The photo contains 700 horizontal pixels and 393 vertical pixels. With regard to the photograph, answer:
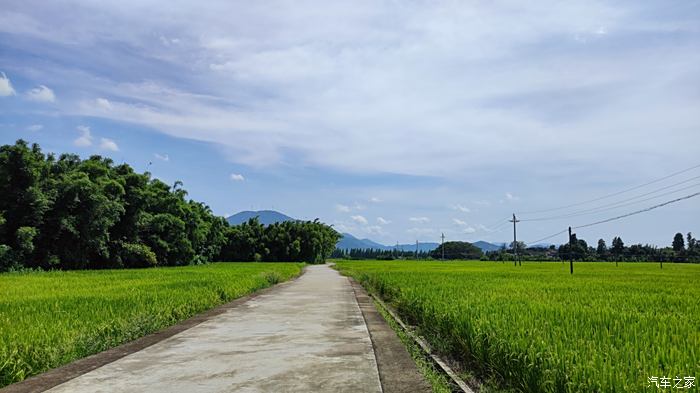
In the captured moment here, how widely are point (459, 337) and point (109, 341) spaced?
530cm

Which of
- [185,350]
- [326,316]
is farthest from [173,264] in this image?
[185,350]

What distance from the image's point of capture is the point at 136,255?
119 feet

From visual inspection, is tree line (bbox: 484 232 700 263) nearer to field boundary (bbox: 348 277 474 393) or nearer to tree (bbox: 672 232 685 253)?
tree (bbox: 672 232 685 253)

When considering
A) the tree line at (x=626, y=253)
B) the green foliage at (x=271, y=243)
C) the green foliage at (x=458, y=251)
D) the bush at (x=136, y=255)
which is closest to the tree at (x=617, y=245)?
the tree line at (x=626, y=253)

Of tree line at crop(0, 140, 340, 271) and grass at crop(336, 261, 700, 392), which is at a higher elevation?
tree line at crop(0, 140, 340, 271)

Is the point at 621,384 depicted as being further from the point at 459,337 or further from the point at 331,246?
the point at 331,246

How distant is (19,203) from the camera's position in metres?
25.8

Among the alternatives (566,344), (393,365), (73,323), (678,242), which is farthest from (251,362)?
(678,242)

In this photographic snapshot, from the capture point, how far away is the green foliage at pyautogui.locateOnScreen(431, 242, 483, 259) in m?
125

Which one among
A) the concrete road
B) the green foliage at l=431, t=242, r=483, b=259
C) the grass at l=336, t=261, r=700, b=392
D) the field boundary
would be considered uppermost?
the green foliage at l=431, t=242, r=483, b=259

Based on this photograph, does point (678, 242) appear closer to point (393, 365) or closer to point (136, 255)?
point (136, 255)

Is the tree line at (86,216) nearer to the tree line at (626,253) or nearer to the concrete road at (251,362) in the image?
the concrete road at (251,362)

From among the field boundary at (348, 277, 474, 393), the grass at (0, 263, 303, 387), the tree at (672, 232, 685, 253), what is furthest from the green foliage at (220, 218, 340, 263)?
the tree at (672, 232, 685, 253)

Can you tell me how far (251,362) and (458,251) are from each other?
131 m
